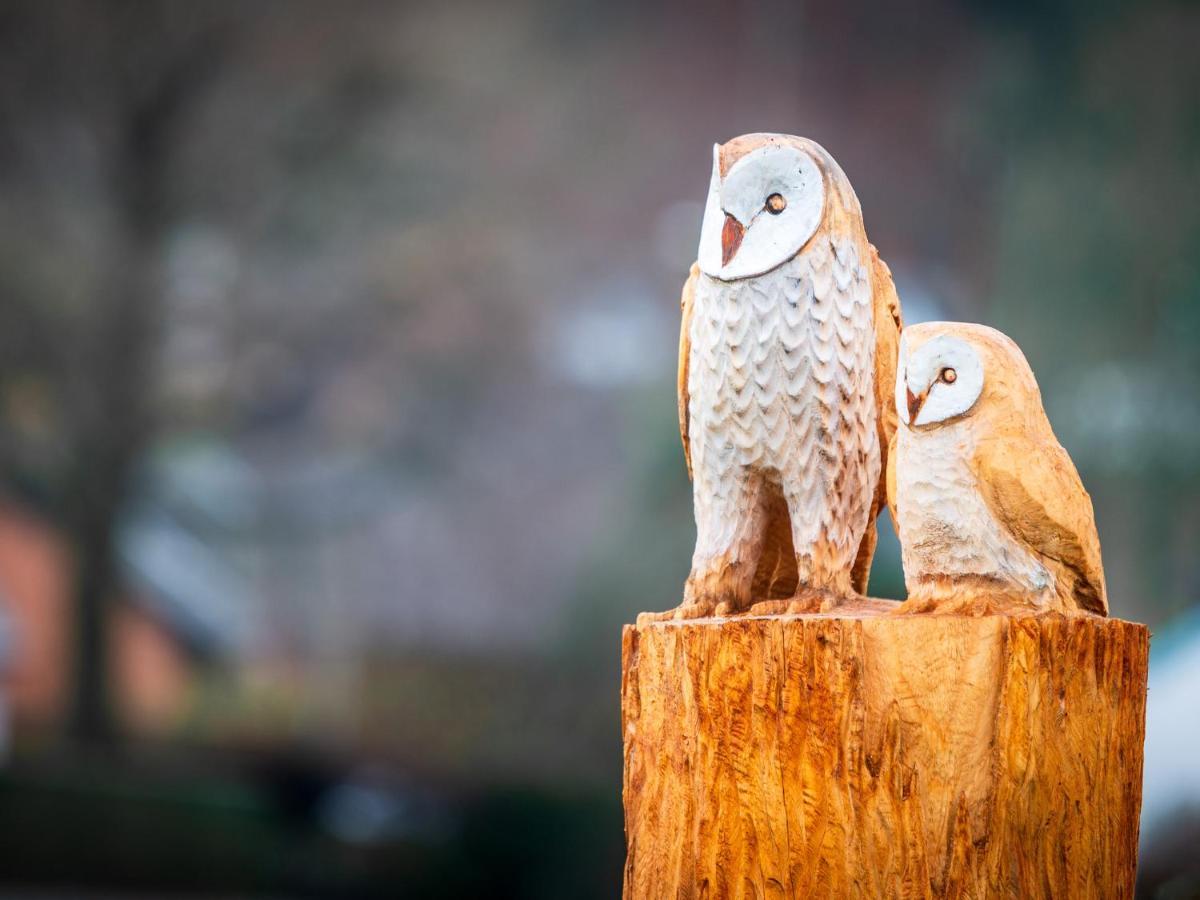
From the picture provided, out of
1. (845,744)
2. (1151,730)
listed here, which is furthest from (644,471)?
(845,744)

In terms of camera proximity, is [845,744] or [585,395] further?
[585,395]

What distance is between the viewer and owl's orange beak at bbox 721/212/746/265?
199 centimetres

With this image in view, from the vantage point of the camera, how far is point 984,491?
1.86 meters

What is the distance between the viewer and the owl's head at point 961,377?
6.15ft

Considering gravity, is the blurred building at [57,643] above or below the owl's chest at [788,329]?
below

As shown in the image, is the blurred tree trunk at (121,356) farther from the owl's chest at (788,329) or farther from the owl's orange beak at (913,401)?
the owl's orange beak at (913,401)

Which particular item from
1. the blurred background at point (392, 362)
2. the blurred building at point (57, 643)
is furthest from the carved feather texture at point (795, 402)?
the blurred building at point (57, 643)

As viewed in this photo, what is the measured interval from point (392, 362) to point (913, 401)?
3969mm

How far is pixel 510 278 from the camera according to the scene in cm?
572

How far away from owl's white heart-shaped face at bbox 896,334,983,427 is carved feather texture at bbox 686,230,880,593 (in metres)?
0.13

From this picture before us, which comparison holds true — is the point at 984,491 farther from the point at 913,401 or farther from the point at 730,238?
the point at 730,238

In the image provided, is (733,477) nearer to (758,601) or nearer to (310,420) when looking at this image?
(758,601)

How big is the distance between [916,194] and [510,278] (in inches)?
67.9

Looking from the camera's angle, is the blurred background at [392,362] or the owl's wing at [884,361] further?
the blurred background at [392,362]
